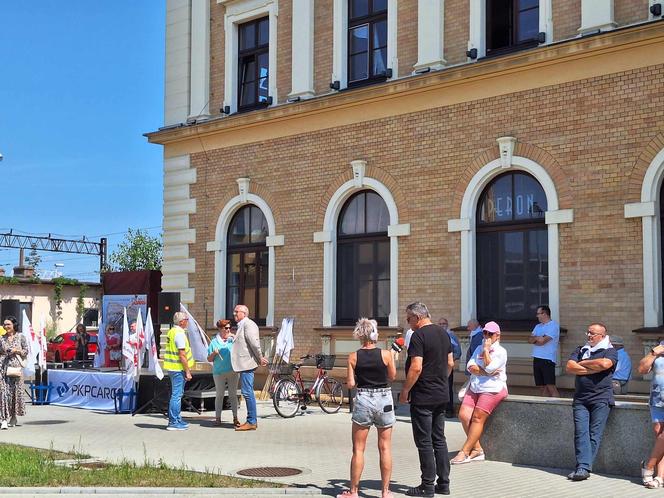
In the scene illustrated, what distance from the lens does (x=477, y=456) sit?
1158cm

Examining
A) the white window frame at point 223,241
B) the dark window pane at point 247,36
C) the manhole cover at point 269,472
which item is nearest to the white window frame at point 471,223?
the white window frame at point 223,241

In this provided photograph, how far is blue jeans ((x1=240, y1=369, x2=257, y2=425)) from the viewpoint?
1499 cm

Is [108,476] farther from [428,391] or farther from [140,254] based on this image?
[140,254]

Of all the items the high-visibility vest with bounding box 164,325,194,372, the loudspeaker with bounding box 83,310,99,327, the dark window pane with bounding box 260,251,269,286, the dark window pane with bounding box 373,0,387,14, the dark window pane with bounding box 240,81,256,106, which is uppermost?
the dark window pane with bounding box 373,0,387,14

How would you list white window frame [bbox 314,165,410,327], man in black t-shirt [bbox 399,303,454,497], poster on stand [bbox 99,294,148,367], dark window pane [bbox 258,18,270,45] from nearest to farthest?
man in black t-shirt [bbox 399,303,454,497] < white window frame [bbox 314,165,410,327] < dark window pane [bbox 258,18,270,45] < poster on stand [bbox 99,294,148,367]

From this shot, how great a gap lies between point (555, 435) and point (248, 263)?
12248 mm

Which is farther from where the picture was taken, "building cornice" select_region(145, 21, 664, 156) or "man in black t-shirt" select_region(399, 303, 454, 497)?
"building cornice" select_region(145, 21, 664, 156)

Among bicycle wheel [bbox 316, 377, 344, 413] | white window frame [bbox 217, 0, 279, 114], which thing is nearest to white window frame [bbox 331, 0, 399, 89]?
white window frame [bbox 217, 0, 279, 114]

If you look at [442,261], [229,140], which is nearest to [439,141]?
[442,261]

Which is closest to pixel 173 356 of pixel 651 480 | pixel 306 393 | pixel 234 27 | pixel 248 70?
pixel 306 393

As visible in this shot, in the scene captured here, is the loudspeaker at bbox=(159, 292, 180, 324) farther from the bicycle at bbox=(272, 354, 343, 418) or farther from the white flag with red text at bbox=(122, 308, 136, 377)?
the bicycle at bbox=(272, 354, 343, 418)

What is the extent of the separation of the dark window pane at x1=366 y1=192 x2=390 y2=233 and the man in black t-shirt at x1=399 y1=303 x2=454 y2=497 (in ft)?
32.3

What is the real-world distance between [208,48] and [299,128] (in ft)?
12.9

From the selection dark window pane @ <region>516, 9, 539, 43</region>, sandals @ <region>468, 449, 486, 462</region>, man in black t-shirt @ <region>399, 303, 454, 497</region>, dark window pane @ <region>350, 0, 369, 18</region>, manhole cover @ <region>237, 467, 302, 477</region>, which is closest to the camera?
man in black t-shirt @ <region>399, 303, 454, 497</region>
